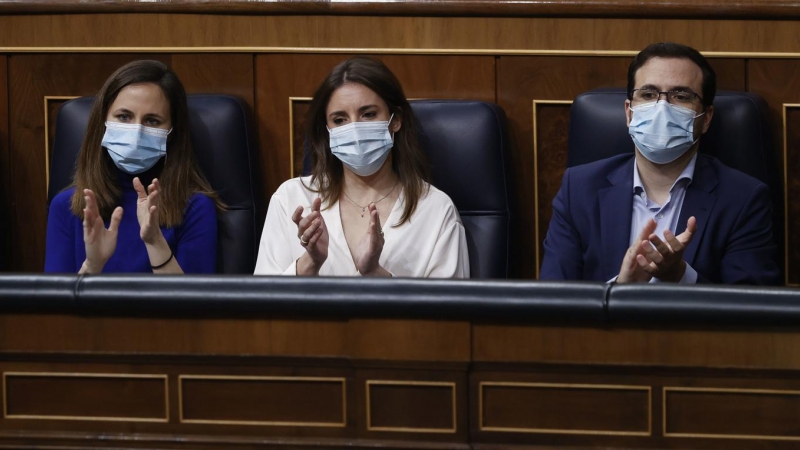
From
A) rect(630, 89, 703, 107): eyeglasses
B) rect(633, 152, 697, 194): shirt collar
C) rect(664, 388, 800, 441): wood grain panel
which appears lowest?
rect(664, 388, 800, 441): wood grain panel

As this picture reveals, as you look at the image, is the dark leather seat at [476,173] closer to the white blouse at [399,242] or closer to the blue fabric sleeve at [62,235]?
the white blouse at [399,242]

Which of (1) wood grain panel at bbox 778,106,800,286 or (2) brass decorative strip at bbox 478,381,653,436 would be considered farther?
(1) wood grain panel at bbox 778,106,800,286

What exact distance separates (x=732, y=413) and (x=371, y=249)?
68 cm

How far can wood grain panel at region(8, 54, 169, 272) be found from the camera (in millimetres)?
2131

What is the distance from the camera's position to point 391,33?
2.05 metres

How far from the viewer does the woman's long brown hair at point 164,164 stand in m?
1.94

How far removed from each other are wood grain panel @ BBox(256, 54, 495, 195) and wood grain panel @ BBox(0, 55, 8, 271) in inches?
20.1

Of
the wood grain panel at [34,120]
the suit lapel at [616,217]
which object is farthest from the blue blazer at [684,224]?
the wood grain panel at [34,120]

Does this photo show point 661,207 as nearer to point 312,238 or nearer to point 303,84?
point 312,238

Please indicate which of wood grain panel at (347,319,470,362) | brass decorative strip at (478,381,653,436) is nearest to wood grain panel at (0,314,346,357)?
wood grain panel at (347,319,470,362)

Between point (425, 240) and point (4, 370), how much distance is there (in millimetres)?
773

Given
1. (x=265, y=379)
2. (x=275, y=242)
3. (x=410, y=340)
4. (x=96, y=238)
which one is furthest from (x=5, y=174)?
(x=410, y=340)

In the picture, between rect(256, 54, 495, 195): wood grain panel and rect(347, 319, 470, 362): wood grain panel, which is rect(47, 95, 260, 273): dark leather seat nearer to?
rect(256, 54, 495, 195): wood grain panel

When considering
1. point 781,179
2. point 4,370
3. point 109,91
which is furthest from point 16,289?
point 781,179
